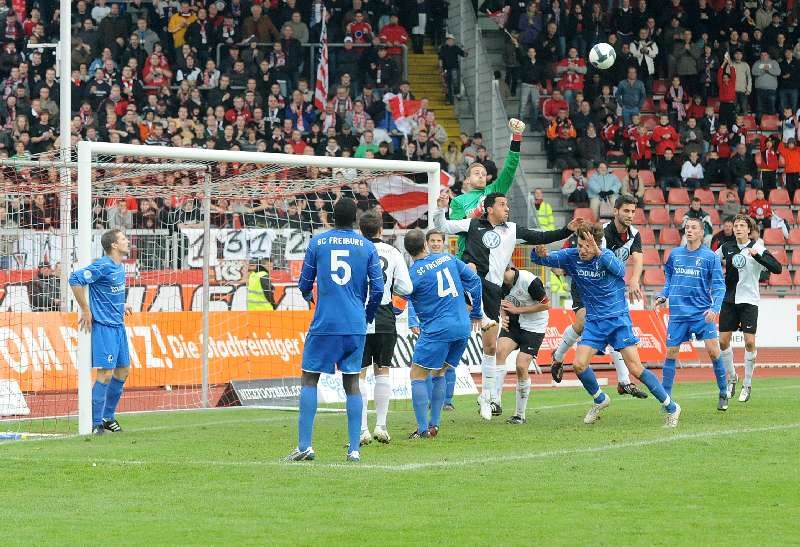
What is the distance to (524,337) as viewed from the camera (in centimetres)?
→ 1614

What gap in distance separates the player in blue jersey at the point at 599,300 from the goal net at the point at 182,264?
3.42 m

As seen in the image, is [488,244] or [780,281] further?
[780,281]

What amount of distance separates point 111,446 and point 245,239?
976 cm

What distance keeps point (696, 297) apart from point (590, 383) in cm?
244

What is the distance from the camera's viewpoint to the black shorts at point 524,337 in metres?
16.0

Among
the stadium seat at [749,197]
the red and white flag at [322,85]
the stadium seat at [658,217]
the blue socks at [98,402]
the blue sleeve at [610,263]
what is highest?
the red and white flag at [322,85]

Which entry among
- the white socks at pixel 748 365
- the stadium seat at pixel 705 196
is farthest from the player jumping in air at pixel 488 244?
the stadium seat at pixel 705 196

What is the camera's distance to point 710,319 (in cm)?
1627

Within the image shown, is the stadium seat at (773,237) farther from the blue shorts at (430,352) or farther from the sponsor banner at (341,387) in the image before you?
the blue shorts at (430,352)

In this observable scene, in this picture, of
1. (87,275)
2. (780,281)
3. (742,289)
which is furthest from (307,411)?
(780,281)

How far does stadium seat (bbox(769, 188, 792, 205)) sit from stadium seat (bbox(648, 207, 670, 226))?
121 inches

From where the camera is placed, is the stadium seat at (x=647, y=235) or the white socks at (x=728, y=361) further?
the stadium seat at (x=647, y=235)

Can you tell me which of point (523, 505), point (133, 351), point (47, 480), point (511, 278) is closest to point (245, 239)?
point (133, 351)

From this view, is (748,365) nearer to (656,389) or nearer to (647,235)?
(656,389)
